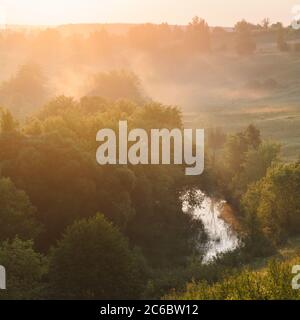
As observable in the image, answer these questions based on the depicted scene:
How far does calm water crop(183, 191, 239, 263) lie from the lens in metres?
63.1

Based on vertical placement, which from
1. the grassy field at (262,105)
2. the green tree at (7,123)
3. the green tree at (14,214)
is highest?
the grassy field at (262,105)

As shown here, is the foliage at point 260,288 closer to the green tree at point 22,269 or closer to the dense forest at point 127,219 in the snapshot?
the dense forest at point 127,219

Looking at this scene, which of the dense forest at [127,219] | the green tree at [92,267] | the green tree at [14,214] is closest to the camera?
the dense forest at [127,219]

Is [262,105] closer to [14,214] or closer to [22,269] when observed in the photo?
[14,214]

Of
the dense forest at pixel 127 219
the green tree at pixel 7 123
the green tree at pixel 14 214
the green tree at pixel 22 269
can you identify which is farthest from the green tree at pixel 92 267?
the green tree at pixel 7 123

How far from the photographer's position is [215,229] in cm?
7025

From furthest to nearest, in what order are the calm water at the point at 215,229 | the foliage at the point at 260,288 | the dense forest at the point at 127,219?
the calm water at the point at 215,229, the dense forest at the point at 127,219, the foliage at the point at 260,288

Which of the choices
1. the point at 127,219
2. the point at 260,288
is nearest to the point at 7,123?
the point at 127,219

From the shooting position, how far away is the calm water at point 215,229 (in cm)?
6307

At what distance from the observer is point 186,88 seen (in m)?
193

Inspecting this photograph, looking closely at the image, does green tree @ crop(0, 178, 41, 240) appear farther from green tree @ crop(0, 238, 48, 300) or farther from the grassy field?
the grassy field

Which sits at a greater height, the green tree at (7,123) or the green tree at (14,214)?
the green tree at (7,123)

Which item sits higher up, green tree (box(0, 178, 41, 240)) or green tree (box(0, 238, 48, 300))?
green tree (box(0, 178, 41, 240))

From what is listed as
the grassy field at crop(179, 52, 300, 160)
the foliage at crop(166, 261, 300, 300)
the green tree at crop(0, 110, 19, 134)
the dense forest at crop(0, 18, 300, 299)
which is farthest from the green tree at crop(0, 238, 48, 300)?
the grassy field at crop(179, 52, 300, 160)
